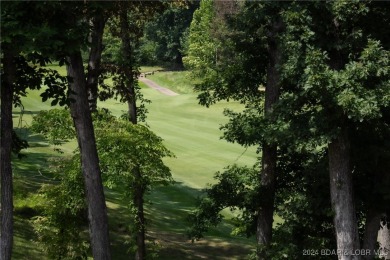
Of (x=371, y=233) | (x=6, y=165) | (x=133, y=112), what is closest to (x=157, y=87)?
(x=133, y=112)

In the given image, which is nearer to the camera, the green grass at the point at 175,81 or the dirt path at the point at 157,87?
the dirt path at the point at 157,87

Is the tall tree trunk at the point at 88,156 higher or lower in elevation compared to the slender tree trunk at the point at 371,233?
higher

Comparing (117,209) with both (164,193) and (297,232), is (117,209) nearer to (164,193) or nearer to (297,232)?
(164,193)

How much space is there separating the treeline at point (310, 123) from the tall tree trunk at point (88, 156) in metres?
4.62

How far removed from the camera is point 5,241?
12.2 metres

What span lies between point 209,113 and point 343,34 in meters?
45.1

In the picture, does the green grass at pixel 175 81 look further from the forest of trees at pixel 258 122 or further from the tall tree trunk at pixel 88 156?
the tall tree trunk at pixel 88 156

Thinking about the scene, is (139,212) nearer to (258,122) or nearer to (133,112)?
(133,112)

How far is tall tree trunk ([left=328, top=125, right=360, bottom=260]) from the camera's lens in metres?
14.5

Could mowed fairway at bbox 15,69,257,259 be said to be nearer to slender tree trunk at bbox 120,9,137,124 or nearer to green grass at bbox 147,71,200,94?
slender tree trunk at bbox 120,9,137,124

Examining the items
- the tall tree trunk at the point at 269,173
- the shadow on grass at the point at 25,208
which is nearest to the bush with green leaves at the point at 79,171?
the shadow on grass at the point at 25,208

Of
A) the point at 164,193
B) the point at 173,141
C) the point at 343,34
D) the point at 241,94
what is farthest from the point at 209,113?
the point at 343,34

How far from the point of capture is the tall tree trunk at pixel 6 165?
12102 mm

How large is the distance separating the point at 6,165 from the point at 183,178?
22.7 m
